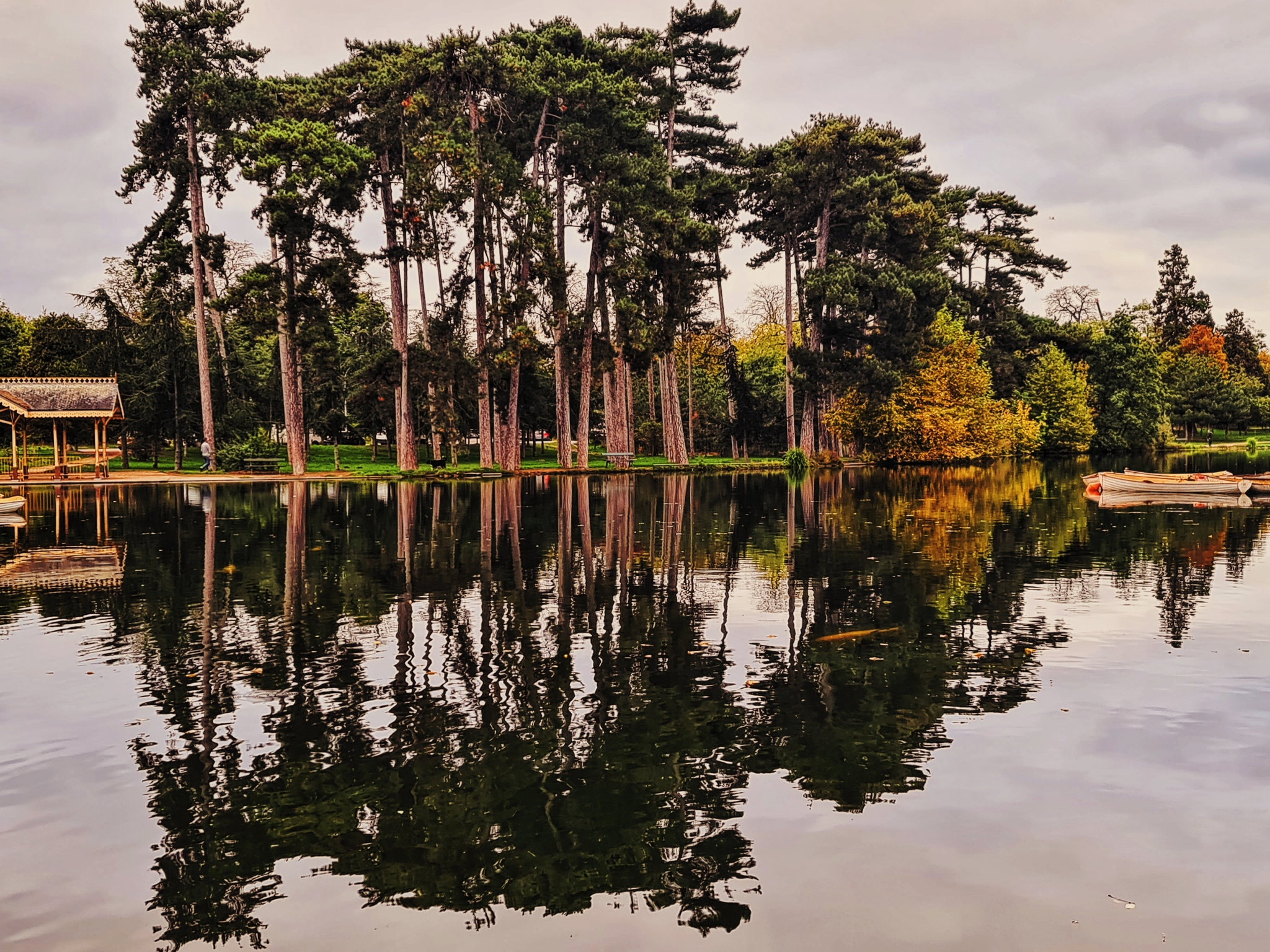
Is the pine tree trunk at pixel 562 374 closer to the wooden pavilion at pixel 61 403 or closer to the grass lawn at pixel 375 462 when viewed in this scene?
the grass lawn at pixel 375 462

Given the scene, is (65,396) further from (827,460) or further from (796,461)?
(827,460)

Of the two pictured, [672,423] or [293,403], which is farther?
[672,423]

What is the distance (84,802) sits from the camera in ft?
23.0

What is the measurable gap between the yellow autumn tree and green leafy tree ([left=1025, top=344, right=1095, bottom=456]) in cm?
1651

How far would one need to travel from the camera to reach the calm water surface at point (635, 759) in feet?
18.0

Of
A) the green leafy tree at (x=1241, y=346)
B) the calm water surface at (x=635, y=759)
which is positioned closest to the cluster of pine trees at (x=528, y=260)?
the calm water surface at (x=635, y=759)

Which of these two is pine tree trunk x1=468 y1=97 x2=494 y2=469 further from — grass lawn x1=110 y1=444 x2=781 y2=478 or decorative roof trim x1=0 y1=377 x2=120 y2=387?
decorative roof trim x1=0 y1=377 x2=120 y2=387

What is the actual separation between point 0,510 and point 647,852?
32.1 meters

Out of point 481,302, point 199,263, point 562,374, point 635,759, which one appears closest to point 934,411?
point 562,374

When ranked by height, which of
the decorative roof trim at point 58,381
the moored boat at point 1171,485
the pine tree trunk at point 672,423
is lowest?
the moored boat at point 1171,485

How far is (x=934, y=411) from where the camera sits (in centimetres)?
6538

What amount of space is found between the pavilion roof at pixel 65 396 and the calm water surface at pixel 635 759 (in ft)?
119

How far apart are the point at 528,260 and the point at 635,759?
4701 centimetres

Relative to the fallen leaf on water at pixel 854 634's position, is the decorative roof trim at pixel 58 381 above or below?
above
